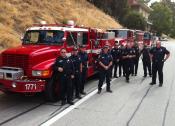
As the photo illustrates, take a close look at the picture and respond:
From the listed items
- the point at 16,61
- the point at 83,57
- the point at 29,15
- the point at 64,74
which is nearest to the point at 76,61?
the point at 83,57

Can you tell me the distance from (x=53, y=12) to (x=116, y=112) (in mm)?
21795

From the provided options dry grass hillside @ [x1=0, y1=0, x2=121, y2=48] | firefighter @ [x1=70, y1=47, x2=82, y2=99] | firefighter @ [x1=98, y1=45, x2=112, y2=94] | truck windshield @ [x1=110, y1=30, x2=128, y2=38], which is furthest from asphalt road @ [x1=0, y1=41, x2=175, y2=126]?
truck windshield @ [x1=110, y1=30, x2=128, y2=38]

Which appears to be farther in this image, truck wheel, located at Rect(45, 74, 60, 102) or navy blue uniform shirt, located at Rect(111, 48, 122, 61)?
navy blue uniform shirt, located at Rect(111, 48, 122, 61)

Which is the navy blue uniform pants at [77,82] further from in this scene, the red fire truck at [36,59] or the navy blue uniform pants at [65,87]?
the navy blue uniform pants at [65,87]

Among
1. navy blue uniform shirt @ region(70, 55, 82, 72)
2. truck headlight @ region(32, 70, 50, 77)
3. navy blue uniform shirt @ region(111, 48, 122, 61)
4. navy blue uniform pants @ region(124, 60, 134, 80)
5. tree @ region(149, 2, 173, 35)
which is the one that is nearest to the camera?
truck headlight @ region(32, 70, 50, 77)

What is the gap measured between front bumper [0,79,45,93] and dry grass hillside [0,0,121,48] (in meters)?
8.56

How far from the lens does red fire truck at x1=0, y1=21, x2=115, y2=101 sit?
10.2 metres

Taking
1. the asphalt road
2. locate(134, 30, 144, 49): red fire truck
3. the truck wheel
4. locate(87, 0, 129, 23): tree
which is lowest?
the asphalt road

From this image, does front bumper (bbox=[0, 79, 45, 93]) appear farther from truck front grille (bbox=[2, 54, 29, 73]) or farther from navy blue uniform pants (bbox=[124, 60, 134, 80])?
navy blue uniform pants (bbox=[124, 60, 134, 80])

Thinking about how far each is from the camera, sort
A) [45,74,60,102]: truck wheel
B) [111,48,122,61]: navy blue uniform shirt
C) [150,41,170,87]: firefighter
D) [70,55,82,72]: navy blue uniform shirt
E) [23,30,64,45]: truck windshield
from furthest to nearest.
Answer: [111,48,122,61]: navy blue uniform shirt < [150,41,170,87]: firefighter < [23,30,64,45]: truck windshield < [70,55,82,72]: navy blue uniform shirt < [45,74,60,102]: truck wheel

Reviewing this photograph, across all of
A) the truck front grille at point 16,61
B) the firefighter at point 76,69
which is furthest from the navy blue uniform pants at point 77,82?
the truck front grille at point 16,61

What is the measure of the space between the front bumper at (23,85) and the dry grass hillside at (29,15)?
28.1 ft

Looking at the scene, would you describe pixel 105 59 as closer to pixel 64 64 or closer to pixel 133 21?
pixel 64 64

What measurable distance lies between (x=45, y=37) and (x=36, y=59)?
182 cm
